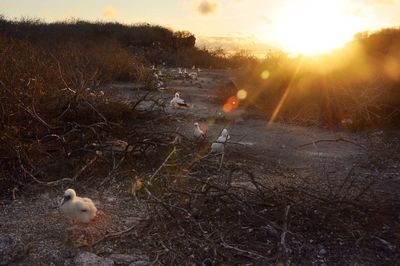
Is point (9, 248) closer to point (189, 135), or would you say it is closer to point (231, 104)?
point (189, 135)

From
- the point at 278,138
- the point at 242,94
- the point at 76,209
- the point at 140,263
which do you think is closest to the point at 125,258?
the point at 140,263

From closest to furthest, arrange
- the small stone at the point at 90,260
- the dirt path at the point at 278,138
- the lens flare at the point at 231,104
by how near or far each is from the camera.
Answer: the small stone at the point at 90,260
the dirt path at the point at 278,138
the lens flare at the point at 231,104

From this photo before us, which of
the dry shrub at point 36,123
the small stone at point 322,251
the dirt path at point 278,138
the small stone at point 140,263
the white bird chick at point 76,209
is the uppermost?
the dry shrub at point 36,123

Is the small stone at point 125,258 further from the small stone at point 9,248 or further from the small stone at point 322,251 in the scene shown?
the small stone at point 322,251

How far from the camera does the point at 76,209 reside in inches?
153

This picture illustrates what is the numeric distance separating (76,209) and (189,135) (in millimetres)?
3601

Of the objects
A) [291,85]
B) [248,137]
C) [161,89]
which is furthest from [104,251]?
[161,89]

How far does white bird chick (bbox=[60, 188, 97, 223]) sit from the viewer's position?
389 cm

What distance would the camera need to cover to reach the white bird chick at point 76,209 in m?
3.89

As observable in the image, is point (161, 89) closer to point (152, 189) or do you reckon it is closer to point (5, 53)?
point (5, 53)

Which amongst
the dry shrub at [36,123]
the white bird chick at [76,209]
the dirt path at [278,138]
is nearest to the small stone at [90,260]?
the white bird chick at [76,209]

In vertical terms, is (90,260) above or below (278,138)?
above

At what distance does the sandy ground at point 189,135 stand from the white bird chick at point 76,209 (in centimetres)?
14

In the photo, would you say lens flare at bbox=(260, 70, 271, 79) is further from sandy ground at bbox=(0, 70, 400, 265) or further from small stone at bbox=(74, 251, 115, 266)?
small stone at bbox=(74, 251, 115, 266)
